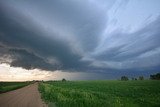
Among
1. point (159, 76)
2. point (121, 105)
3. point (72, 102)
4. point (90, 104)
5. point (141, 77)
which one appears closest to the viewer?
point (121, 105)

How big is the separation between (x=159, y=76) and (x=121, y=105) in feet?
476

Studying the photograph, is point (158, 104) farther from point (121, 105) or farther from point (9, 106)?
point (9, 106)

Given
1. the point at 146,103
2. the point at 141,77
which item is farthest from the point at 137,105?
the point at 141,77

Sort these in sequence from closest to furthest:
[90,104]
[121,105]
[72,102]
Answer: [121,105] → [90,104] → [72,102]

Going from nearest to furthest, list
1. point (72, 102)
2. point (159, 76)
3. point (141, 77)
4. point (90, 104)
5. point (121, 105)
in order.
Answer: point (121, 105) < point (90, 104) < point (72, 102) < point (159, 76) < point (141, 77)

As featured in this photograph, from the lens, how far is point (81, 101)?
23875 millimetres

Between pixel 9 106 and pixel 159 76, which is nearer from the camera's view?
pixel 9 106

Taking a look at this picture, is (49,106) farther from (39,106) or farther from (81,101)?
(81,101)

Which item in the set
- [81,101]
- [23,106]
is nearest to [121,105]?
[81,101]

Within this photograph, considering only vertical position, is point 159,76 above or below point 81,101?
above

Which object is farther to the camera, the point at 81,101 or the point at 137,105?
the point at 81,101

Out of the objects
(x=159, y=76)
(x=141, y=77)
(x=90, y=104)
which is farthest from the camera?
(x=141, y=77)

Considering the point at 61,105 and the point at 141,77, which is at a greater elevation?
the point at 141,77

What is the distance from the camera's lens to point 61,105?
2345 cm
